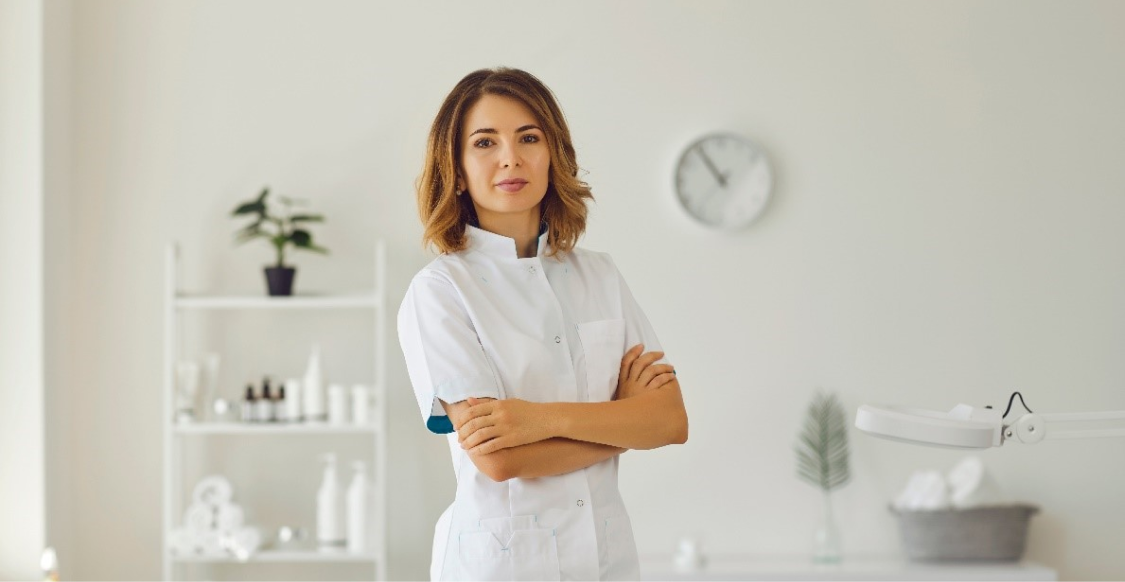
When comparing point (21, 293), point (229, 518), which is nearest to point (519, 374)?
point (229, 518)

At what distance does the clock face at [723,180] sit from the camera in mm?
3371

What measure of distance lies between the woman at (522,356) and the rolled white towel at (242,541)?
179 cm

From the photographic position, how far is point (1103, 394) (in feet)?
11.0

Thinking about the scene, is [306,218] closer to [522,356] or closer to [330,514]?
[330,514]

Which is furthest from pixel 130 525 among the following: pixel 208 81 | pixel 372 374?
pixel 208 81

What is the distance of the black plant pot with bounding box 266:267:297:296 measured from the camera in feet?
10.4

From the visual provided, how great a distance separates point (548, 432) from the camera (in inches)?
55.6

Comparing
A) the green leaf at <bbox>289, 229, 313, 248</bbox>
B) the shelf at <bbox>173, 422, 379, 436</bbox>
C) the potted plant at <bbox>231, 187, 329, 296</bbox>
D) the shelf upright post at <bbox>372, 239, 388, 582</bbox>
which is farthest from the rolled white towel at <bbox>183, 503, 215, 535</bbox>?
the green leaf at <bbox>289, 229, 313, 248</bbox>

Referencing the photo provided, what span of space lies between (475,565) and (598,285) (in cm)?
41

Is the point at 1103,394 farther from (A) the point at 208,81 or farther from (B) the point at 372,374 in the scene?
(A) the point at 208,81

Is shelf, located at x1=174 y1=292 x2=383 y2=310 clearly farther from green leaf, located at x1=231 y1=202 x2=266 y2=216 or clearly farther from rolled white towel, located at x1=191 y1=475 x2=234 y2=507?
rolled white towel, located at x1=191 y1=475 x2=234 y2=507

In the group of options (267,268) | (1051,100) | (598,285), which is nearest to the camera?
(598,285)

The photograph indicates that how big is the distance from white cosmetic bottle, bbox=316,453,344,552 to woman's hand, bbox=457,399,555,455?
6.02 feet

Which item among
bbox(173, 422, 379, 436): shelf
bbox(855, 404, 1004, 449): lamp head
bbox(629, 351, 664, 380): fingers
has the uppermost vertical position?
bbox(629, 351, 664, 380): fingers
